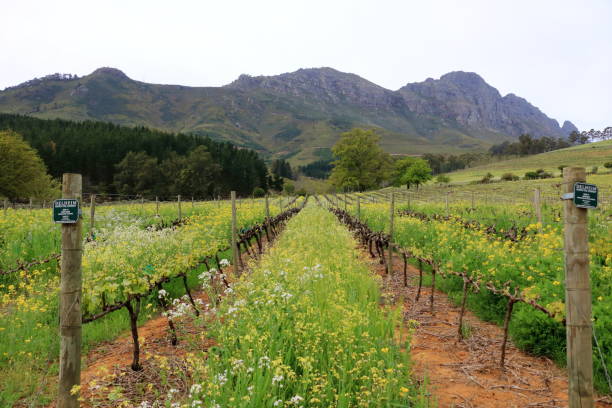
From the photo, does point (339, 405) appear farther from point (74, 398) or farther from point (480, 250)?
point (480, 250)

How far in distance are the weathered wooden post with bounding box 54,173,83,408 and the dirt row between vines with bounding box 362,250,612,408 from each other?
3.69 meters

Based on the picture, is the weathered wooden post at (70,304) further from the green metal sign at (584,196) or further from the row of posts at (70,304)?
the green metal sign at (584,196)

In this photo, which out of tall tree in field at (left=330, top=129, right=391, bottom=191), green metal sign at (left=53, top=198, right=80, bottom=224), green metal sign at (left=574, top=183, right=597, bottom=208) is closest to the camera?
green metal sign at (left=574, top=183, right=597, bottom=208)

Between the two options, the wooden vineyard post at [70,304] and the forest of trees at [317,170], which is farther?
the forest of trees at [317,170]

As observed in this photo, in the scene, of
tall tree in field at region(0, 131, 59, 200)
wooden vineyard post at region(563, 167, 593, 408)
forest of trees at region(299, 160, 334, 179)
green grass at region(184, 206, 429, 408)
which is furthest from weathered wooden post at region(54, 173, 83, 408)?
forest of trees at region(299, 160, 334, 179)

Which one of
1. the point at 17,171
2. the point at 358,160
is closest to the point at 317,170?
the point at 358,160

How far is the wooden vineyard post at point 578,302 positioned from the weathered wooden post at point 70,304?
4.77m

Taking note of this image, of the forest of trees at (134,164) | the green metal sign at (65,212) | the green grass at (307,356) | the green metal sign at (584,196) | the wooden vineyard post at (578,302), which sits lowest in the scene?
the green grass at (307,356)

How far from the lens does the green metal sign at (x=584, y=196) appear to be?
304 cm

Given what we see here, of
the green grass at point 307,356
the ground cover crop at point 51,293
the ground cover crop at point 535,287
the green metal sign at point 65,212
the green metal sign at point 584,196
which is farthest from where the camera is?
the ground cover crop at point 51,293

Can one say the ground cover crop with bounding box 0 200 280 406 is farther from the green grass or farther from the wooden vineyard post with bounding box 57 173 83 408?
the green grass

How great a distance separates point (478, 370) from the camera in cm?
478

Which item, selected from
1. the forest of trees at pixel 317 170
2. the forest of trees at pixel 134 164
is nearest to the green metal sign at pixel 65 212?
the forest of trees at pixel 134 164

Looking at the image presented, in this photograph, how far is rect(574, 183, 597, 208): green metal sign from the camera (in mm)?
3039
